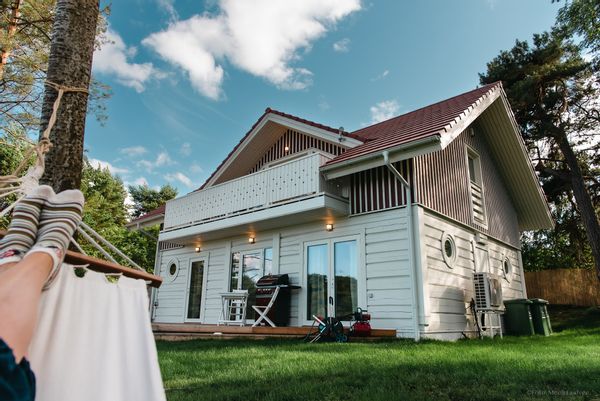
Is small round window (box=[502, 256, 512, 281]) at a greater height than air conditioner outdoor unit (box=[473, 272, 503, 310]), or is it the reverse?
small round window (box=[502, 256, 512, 281])

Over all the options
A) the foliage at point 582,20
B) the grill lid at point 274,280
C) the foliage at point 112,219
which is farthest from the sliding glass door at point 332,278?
the foliage at point 582,20

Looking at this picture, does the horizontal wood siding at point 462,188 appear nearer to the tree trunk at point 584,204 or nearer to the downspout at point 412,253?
the downspout at point 412,253

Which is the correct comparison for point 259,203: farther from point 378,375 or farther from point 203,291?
point 378,375

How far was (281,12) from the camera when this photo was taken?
991cm

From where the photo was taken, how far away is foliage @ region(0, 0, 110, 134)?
27.4ft

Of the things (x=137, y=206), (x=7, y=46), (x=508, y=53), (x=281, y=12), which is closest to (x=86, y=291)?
(x=7, y=46)

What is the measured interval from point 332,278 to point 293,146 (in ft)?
13.0

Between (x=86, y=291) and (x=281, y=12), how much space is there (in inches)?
386

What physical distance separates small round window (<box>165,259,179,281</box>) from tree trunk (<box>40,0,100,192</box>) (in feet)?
30.9

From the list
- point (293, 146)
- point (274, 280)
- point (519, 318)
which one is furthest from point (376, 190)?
point (519, 318)

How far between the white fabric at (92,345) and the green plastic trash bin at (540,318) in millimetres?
10045

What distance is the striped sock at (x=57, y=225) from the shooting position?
1306 millimetres

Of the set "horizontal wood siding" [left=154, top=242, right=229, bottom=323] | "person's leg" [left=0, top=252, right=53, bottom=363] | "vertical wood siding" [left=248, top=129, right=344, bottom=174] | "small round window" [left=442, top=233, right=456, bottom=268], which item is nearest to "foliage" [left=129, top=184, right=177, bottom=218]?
"horizontal wood siding" [left=154, top=242, right=229, bottom=323]

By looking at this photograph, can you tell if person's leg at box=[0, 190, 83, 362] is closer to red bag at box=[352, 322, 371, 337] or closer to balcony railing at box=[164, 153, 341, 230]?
red bag at box=[352, 322, 371, 337]
